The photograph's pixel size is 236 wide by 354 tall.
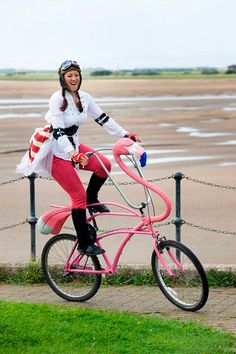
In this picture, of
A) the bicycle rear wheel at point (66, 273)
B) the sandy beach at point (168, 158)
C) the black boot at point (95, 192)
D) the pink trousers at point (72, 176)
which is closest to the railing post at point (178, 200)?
the sandy beach at point (168, 158)

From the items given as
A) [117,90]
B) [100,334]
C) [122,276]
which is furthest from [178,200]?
[117,90]

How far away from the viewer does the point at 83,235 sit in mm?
11492

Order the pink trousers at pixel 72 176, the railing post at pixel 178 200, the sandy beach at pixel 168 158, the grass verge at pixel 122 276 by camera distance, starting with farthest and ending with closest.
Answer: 1. the sandy beach at pixel 168 158
2. the railing post at pixel 178 200
3. the grass verge at pixel 122 276
4. the pink trousers at pixel 72 176

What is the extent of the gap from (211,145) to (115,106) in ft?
79.7

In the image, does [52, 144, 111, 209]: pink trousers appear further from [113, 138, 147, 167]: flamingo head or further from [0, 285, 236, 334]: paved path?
[0, 285, 236, 334]: paved path

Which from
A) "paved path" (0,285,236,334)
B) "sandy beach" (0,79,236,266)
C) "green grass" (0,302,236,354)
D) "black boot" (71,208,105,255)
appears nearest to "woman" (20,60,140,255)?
"black boot" (71,208,105,255)

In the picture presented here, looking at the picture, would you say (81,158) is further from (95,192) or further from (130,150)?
(95,192)

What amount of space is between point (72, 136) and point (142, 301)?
165 centimetres

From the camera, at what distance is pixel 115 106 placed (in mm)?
58188

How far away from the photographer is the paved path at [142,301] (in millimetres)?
10925

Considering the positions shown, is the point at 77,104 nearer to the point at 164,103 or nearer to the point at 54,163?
the point at 54,163

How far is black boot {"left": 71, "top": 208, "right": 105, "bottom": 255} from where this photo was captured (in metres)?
11.4

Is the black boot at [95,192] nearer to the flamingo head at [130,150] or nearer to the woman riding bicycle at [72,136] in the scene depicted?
the woman riding bicycle at [72,136]

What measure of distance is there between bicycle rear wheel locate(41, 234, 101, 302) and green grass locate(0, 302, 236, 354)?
1.02 m
